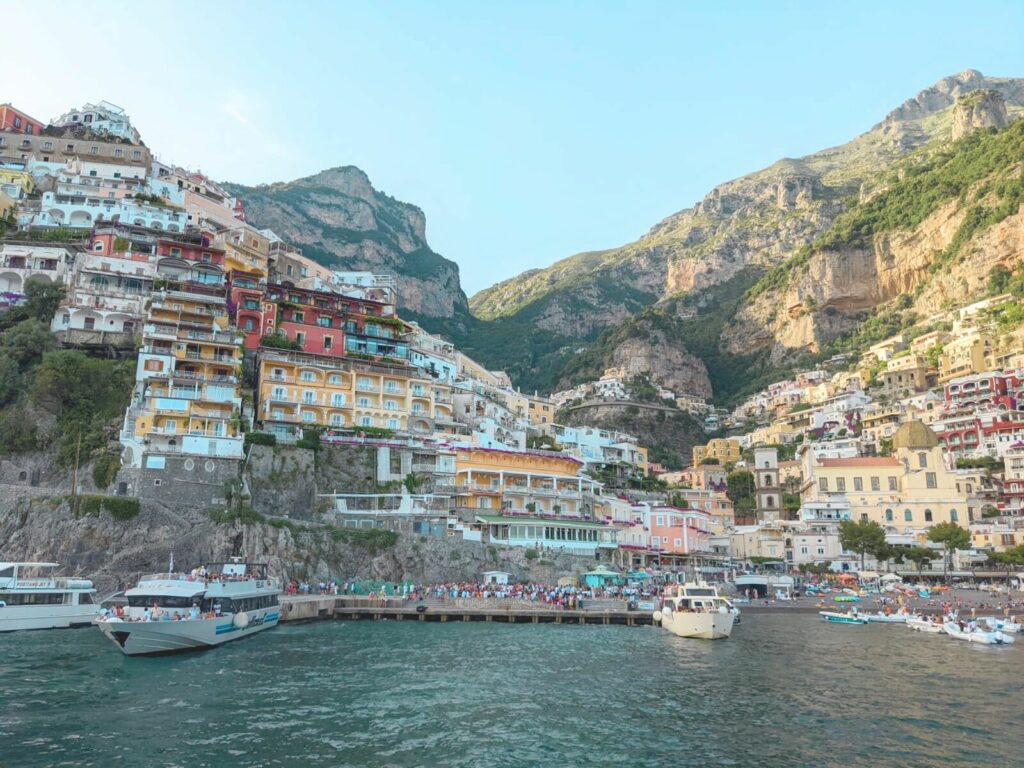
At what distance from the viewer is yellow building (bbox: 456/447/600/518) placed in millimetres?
64188

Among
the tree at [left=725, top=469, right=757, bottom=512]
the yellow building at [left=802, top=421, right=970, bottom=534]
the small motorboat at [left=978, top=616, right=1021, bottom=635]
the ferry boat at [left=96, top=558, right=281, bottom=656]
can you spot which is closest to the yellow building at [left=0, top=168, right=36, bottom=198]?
the ferry boat at [left=96, top=558, right=281, bottom=656]

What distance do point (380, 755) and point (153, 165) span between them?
97.0 meters

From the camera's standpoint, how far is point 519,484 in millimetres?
67250

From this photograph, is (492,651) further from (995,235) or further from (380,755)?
(995,235)

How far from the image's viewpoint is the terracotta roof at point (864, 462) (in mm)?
80375

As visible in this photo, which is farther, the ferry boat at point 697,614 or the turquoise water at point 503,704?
the ferry boat at point 697,614

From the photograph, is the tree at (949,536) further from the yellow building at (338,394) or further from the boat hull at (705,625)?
the yellow building at (338,394)

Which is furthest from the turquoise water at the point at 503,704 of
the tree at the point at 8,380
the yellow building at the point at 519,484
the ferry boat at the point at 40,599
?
the yellow building at the point at 519,484

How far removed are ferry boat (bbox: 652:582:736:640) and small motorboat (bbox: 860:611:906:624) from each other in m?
12.1

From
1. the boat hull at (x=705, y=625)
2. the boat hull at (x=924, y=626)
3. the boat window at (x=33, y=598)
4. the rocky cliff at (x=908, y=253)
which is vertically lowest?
the boat hull at (x=924, y=626)

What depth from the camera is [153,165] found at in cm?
9744

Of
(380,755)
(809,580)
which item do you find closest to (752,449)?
(809,580)

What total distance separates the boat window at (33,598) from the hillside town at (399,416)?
34.9ft

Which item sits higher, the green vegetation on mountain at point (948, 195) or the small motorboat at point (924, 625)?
the green vegetation on mountain at point (948, 195)
